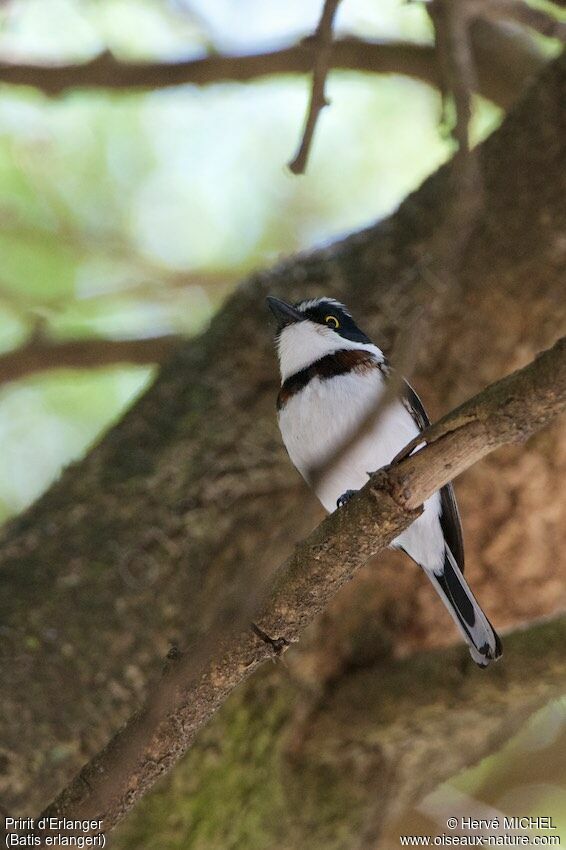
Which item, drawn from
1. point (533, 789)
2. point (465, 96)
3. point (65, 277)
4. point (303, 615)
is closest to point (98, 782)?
point (303, 615)

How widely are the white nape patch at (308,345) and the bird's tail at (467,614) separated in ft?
2.60

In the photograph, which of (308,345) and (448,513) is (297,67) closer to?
(308,345)

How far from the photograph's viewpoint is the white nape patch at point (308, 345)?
11.9ft

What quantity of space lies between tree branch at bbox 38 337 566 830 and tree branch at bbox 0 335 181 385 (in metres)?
2.65

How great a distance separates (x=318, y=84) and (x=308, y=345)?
107 cm

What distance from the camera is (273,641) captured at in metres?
2.19

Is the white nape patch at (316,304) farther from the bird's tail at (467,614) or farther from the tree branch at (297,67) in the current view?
the tree branch at (297,67)

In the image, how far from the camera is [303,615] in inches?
85.4

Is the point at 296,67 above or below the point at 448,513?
above

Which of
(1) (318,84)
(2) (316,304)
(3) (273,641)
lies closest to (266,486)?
(2) (316,304)

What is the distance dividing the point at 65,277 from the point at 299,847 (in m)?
4.27

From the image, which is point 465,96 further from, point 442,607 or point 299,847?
point 299,847

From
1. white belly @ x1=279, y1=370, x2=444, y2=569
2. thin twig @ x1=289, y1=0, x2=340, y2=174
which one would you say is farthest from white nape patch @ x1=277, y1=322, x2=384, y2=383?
thin twig @ x1=289, y1=0, x2=340, y2=174

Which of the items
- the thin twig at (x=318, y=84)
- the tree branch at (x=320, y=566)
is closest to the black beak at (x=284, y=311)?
the thin twig at (x=318, y=84)
